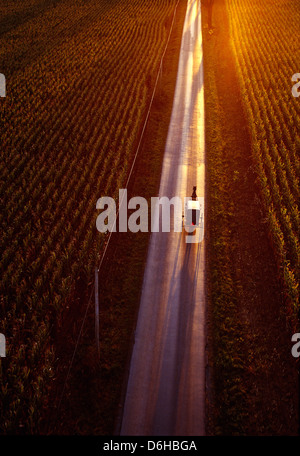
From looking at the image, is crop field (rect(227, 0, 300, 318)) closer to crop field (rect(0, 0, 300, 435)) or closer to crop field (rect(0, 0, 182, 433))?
crop field (rect(0, 0, 300, 435))

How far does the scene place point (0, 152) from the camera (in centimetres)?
2436

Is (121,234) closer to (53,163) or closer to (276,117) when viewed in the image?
(53,163)

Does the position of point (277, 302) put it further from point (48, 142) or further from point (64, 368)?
point (48, 142)

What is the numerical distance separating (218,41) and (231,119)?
22.5 m

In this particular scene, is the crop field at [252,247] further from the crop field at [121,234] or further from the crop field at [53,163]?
the crop field at [53,163]

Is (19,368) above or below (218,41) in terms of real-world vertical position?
below

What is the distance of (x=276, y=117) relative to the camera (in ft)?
89.2

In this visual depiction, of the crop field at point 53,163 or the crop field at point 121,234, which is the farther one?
the crop field at point 53,163

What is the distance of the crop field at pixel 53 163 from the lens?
40.8 ft

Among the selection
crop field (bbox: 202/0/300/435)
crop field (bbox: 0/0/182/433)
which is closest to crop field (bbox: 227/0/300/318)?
crop field (bbox: 202/0/300/435)

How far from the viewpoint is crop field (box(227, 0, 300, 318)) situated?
16081 millimetres

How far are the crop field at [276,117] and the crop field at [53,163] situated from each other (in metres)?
7.82

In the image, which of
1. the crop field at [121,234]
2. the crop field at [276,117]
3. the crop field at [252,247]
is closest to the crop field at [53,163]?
the crop field at [121,234]
